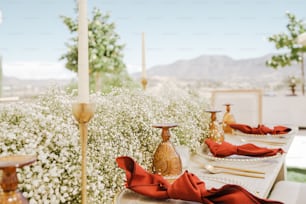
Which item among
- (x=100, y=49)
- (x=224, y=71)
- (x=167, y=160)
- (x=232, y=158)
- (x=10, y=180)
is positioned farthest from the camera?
(x=224, y=71)

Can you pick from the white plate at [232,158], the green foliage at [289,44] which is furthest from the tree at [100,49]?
the white plate at [232,158]

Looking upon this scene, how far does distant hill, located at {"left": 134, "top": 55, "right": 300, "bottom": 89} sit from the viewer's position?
6157 mm

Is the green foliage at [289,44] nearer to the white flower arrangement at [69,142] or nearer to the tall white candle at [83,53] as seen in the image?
the white flower arrangement at [69,142]

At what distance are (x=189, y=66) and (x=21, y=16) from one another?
13.6 feet

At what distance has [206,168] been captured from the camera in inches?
41.4

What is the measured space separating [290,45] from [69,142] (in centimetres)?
549

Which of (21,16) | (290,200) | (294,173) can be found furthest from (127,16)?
(290,200)

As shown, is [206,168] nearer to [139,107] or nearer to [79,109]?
[139,107]

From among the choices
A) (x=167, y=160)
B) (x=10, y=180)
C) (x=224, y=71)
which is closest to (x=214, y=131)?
(x=167, y=160)

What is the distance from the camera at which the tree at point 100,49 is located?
5.15m

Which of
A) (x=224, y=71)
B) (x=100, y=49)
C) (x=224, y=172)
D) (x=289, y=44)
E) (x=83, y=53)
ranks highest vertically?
(x=289, y=44)

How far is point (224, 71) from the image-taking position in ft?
22.7

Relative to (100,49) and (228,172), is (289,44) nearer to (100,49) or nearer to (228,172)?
(100,49)

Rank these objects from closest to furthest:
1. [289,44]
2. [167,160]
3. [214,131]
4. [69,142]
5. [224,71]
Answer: [69,142], [167,160], [214,131], [289,44], [224,71]
